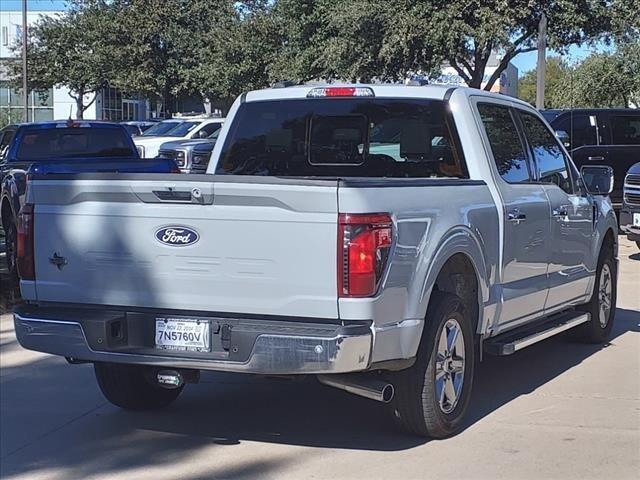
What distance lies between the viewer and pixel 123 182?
5.36 metres

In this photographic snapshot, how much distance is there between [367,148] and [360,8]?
22.9 metres

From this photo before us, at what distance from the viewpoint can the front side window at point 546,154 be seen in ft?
24.4

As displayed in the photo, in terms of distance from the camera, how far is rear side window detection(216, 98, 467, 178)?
22.1ft

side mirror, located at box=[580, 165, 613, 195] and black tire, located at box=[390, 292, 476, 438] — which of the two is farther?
side mirror, located at box=[580, 165, 613, 195]

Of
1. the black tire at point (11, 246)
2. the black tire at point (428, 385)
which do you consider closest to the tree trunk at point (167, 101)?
the black tire at point (11, 246)

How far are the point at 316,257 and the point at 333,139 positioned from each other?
2258 mm

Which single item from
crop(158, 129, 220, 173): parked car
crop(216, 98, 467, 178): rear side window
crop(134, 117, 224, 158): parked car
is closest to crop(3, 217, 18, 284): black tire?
crop(216, 98, 467, 178): rear side window

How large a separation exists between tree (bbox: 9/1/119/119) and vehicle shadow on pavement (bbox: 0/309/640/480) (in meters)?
42.2

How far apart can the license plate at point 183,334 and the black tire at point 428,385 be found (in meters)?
1.14

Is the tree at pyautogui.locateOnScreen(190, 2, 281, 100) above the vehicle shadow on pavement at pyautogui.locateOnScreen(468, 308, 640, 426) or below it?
above

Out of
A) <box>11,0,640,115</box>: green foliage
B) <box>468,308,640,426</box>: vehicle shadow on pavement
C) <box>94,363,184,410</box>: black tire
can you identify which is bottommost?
<box>468,308,640,426</box>: vehicle shadow on pavement

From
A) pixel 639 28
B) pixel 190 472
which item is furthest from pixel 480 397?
pixel 639 28

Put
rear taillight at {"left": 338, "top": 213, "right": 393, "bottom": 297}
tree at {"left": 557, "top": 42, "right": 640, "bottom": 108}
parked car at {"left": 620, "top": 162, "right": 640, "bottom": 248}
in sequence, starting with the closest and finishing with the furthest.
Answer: rear taillight at {"left": 338, "top": 213, "right": 393, "bottom": 297}, parked car at {"left": 620, "top": 162, "right": 640, "bottom": 248}, tree at {"left": 557, "top": 42, "right": 640, "bottom": 108}

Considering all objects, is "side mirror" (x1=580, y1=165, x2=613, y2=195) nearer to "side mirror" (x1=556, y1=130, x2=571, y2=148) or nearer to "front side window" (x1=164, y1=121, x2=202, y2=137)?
"side mirror" (x1=556, y1=130, x2=571, y2=148)
